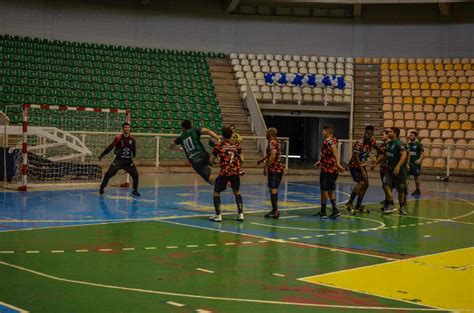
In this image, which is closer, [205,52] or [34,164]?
[34,164]

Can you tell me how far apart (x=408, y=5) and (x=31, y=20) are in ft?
67.5

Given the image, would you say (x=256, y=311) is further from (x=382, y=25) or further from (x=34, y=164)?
(x=382, y=25)

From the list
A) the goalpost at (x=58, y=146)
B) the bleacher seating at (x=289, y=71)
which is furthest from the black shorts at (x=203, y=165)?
the bleacher seating at (x=289, y=71)

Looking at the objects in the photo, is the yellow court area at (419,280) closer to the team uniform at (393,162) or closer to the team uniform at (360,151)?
the team uniform at (360,151)

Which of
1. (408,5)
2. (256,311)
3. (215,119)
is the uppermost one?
(408,5)

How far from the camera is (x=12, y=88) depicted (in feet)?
101

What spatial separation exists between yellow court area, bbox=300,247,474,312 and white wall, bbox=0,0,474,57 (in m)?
29.6

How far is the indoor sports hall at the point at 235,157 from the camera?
891 centimetres

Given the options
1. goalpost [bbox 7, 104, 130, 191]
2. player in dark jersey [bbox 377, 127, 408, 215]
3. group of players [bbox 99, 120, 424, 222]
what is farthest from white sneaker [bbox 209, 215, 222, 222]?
goalpost [bbox 7, 104, 130, 191]

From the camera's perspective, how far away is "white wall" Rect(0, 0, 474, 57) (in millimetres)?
37625

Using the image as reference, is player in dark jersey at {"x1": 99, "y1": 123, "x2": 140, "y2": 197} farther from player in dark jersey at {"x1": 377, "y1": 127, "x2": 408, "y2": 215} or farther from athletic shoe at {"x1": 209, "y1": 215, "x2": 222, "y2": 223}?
player in dark jersey at {"x1": 377, "y1": 127, "x2": 408, "y2": 215}

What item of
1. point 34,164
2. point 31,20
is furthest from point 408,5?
point 34,164

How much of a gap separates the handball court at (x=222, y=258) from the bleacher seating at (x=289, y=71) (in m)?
17.3

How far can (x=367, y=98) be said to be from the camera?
36812mm
